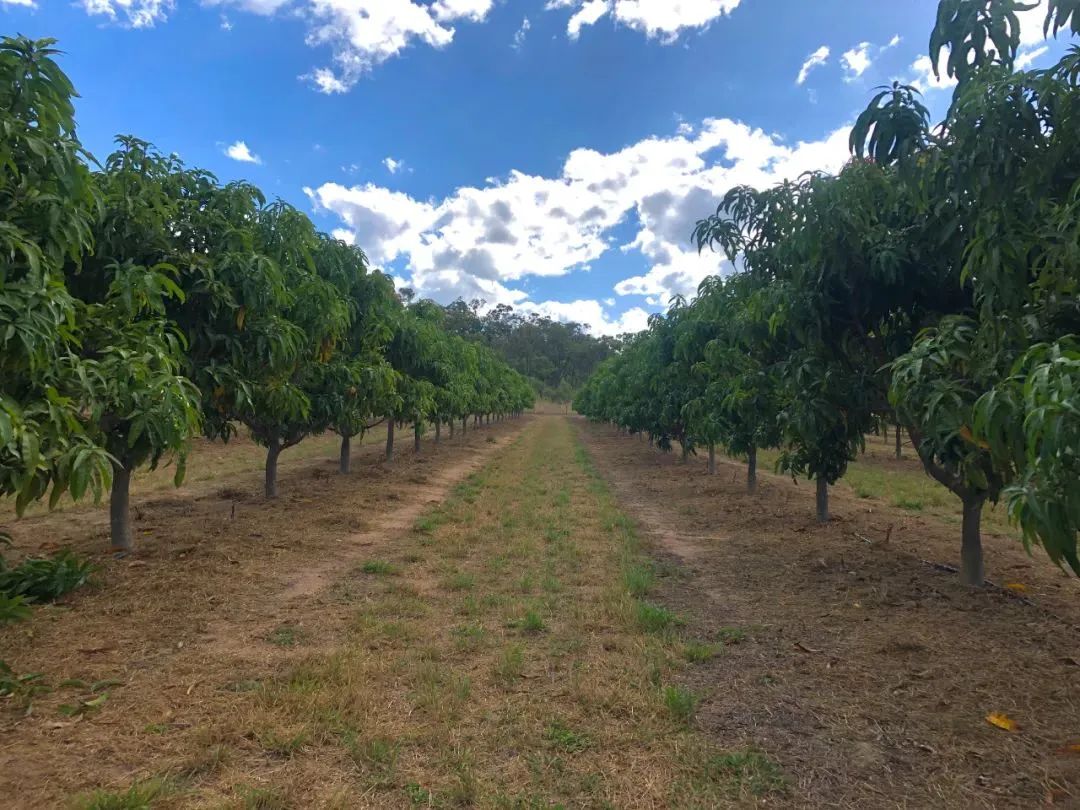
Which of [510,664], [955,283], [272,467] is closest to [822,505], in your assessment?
[955,283]

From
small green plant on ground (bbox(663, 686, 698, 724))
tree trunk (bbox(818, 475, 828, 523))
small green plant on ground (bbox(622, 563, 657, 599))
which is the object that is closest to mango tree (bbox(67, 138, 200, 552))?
small green plant on ground (bbox(663, 686, 698, 724))

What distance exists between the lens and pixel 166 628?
5.27 meters

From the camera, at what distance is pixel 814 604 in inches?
248

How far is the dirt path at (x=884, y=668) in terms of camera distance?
3.27 metres

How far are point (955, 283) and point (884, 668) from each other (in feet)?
10.8

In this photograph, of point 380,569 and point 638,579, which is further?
point 380,569

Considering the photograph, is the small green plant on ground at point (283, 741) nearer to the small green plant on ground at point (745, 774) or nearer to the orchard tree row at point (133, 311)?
the orchard tree row at point (133, 311)

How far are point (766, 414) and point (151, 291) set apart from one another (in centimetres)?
752

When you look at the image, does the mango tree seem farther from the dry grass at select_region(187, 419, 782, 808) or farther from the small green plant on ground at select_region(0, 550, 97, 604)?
the dry grass at select_region(187, 419, 782, 808)

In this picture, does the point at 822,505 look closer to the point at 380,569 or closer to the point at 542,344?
the point at 380,569

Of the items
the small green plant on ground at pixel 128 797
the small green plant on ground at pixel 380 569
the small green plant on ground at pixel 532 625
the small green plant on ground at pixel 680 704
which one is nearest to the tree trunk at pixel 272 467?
the small green plant on ground at pixel 380 569

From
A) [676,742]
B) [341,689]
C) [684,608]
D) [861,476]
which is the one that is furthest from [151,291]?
[861,476]

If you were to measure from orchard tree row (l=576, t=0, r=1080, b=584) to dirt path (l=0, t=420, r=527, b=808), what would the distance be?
4230 millimetres

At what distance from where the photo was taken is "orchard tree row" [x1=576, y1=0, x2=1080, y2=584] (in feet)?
8.65
